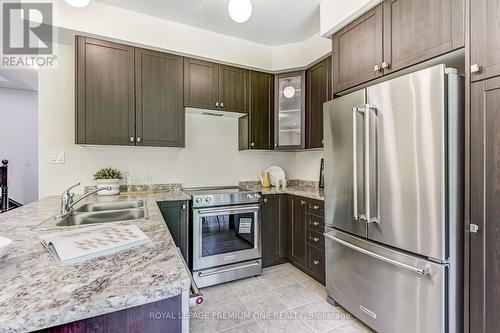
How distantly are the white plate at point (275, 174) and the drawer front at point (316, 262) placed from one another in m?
1.05

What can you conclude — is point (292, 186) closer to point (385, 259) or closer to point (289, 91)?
point (289, 91)

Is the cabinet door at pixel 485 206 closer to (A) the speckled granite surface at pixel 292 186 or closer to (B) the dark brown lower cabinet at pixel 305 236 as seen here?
(B) the dark brown lower cabinet at pixel 305 236

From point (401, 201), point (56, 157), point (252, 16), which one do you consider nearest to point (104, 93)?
point (56, 157)

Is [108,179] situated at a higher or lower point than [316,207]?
higher

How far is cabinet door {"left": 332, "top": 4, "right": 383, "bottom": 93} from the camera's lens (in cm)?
177

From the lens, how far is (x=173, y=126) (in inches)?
103

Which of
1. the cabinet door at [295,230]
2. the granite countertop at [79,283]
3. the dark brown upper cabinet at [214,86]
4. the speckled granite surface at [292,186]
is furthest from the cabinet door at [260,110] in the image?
the granite countertop at [79,283]

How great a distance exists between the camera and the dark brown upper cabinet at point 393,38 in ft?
4.46

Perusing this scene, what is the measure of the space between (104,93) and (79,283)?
2.17m

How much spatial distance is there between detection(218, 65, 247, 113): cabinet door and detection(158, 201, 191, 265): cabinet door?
1.24 metres

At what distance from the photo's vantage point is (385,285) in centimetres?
160

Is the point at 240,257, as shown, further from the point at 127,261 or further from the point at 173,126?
the point at 127,261

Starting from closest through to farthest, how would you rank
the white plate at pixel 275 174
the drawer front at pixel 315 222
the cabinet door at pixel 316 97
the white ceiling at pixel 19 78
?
the drawer front at pixel 315 222, the cabinet door at pixel 316 97, the white plate at pixel 275 174, the white ceiling at pixel 19 78

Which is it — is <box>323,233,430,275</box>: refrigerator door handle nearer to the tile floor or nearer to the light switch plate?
the tile floor
